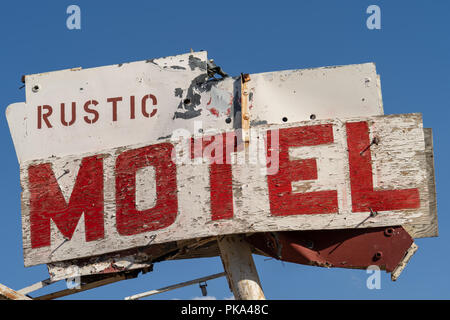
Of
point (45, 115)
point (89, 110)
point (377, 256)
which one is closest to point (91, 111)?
point (89, 110)

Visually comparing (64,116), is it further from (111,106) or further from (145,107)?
(145,107)

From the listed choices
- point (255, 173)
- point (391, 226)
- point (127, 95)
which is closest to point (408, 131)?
point (391, 226)

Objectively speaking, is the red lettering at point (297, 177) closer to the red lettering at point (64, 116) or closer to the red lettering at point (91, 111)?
the red lettering at point (91, 111)

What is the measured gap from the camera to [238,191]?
52.6 ft

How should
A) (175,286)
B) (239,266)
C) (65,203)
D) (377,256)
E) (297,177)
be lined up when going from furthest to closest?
(65,203) → (175,286) → (239,266) → (297,177) → (377,256)

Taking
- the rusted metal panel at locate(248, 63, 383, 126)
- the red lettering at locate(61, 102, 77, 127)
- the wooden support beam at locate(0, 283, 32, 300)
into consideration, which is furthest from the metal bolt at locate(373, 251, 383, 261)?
the wooden support beam at locate(0, 283, 32, 300)

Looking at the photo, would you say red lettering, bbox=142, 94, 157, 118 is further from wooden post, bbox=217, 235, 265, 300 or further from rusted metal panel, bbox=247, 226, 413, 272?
rusted metal panel, bbox=247, 226, 413, 272

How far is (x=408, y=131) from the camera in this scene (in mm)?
15781

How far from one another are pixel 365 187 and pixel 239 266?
2665mm

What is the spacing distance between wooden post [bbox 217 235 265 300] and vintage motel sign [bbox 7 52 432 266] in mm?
619
